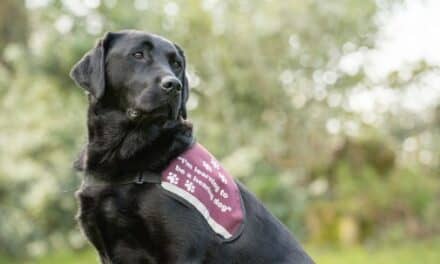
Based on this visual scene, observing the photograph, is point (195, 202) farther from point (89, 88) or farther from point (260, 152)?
point (260, 152)

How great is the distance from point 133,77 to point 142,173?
0.49 m

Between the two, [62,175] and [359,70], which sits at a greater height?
[359,70]

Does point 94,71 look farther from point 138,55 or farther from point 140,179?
point 140,179

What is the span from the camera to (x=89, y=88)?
3.87m

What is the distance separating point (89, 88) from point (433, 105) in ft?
38.0

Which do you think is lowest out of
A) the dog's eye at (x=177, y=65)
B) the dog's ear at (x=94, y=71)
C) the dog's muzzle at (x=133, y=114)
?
the dog's muzzle at (x=133, y=114)

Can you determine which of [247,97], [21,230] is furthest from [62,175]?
[247,97]

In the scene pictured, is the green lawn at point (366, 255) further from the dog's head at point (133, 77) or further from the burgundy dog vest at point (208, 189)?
the dog's head at point (133, 77)

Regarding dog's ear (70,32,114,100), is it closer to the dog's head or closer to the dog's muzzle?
the dog's head

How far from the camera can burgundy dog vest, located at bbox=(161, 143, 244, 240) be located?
148 inches

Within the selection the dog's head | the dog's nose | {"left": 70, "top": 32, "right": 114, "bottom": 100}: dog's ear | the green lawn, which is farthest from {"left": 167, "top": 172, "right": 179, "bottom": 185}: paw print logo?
the green lawn

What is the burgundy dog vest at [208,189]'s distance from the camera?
3752 millimetres

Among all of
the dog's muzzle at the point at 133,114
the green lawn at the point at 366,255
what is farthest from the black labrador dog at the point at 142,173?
the green lawn at the point at 366,255

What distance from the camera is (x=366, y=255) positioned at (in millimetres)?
10867
